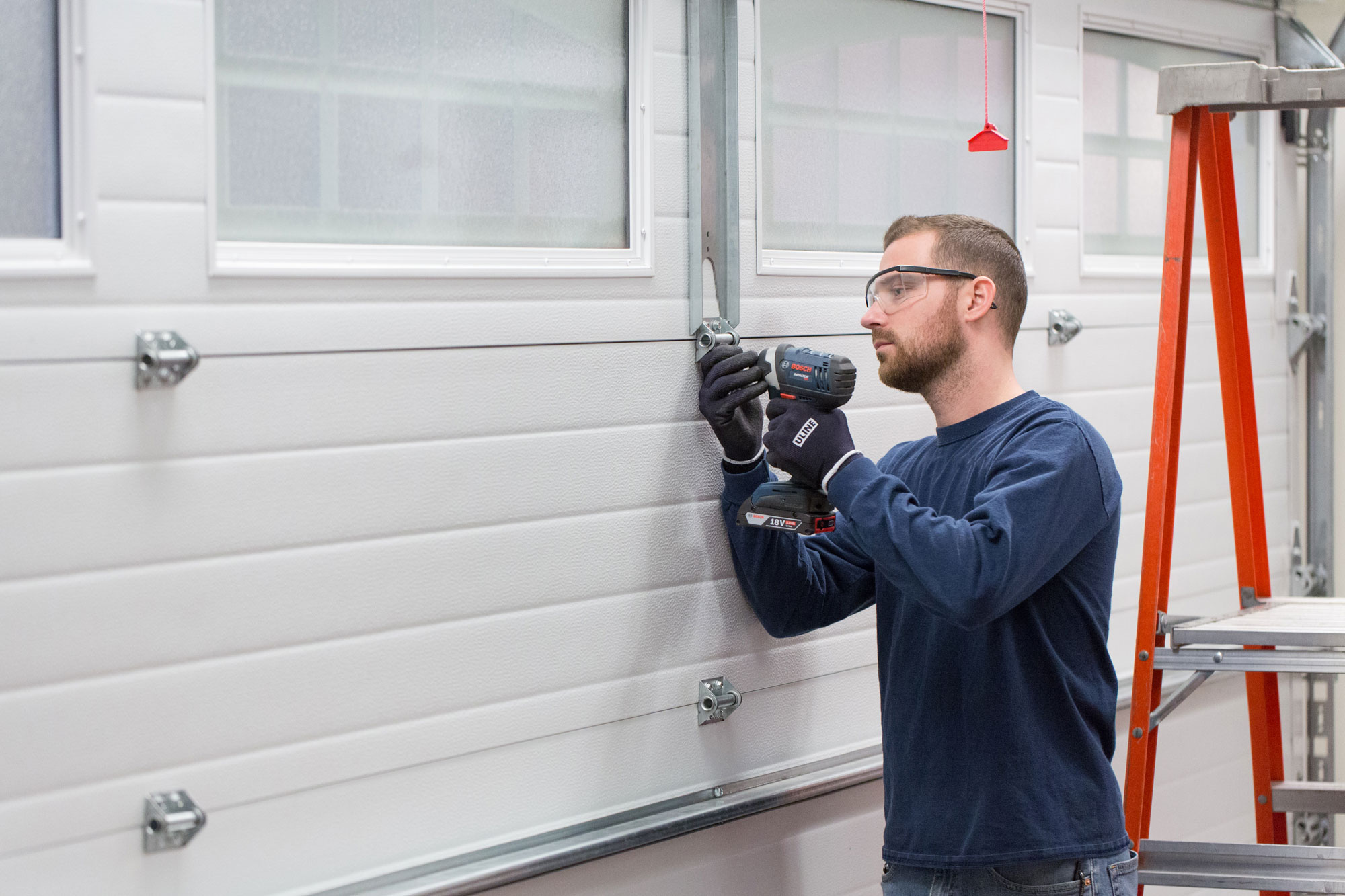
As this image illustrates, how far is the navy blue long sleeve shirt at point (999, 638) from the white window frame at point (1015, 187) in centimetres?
61

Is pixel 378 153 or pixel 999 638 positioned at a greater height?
pixel 378 153

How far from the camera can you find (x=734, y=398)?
2369 mm

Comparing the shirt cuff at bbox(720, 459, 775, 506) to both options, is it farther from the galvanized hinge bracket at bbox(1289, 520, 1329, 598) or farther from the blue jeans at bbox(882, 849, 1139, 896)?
the galvanized hinge bracket at bbox(1289, 520, 1329, 598)

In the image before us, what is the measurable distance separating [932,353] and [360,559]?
3.73 feet

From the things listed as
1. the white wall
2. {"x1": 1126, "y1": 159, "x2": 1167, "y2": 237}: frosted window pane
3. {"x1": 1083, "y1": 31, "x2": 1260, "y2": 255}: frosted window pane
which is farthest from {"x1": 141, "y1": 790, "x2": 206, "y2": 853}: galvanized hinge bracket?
{"x1": 1126, "y1": 159, "x2": 1167, "y2": 237}: frosted window pane

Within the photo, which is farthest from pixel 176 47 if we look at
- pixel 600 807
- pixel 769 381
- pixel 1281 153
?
pixel 1281 153

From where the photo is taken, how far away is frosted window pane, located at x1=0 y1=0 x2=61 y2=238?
1774 millimetres

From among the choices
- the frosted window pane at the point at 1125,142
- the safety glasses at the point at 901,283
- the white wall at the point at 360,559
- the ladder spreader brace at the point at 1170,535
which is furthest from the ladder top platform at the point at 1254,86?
the frosted window pane at the point at 1125,142

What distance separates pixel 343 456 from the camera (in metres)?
2.04

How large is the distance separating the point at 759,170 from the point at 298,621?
4.51 feet

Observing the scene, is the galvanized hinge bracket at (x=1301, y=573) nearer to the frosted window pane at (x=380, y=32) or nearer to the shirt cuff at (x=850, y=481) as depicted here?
the shirt cuff at (x=850, y=481)

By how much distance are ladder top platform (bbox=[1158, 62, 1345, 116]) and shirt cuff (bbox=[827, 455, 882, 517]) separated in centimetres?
106

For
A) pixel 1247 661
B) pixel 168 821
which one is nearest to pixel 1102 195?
pixel 1247 661

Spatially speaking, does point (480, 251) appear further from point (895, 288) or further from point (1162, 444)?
point (1162, 444)
